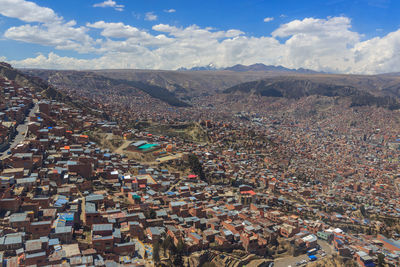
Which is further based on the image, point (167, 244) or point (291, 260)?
point (291, 260)

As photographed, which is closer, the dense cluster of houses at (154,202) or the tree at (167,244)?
the dense cluster of houses at (154,202)

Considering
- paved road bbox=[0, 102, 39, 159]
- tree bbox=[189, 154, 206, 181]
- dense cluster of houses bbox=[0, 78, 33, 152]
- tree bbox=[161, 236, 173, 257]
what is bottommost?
tree bbox=[189, 154, 206, 181]

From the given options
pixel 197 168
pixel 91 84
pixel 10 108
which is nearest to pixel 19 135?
pixel 10 108

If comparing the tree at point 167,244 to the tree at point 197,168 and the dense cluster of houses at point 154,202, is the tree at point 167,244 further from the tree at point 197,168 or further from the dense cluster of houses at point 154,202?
the tree at point 197,168

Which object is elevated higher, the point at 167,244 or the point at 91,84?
the point at 91,84

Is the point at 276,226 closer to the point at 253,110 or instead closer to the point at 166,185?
the point at 166,185

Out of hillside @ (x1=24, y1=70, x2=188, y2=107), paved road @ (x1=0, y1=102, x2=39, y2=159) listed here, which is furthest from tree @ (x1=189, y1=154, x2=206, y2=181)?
hillside @ (x1=24, y1=70, x2=188, y2=107)

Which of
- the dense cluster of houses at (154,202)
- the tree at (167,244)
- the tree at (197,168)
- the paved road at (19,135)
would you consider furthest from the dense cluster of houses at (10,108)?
the tree at (197,168)

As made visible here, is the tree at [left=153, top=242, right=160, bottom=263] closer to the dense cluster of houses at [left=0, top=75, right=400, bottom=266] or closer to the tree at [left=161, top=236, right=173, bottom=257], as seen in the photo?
the dense cluster of houses at [left=0, top=75, right=400, bottom=266]

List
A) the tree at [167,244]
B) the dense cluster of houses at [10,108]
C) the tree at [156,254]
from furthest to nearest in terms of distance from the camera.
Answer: the dense cluster of houses at [10,108] → the tree at [167,244] → the tree at [156,254]

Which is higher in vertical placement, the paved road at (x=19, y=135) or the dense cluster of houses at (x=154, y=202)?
the paved road at (x=19, y=135)

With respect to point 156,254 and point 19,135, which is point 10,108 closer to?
point 19,135
